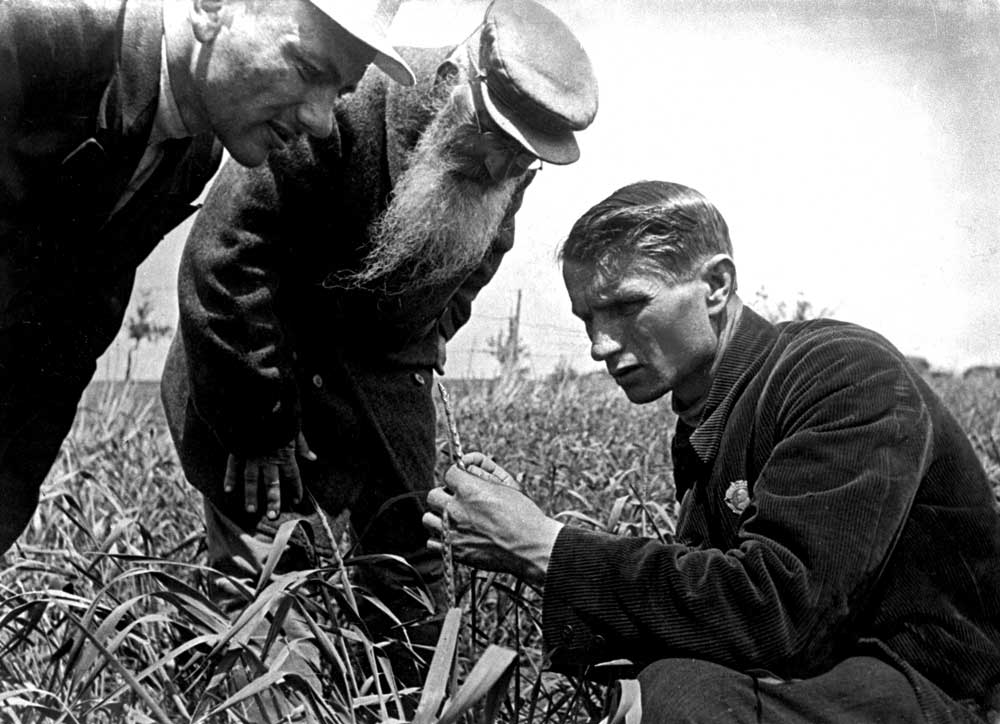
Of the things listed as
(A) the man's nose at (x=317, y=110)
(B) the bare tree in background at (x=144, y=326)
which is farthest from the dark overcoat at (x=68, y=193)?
(B) the bare tree in background at (x=144, y=326)

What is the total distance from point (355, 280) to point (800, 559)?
5.36 ft

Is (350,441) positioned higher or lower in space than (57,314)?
lower

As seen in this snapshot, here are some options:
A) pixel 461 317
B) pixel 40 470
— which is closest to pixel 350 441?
pixel 461 317

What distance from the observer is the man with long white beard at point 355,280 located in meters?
2.77

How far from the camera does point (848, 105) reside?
10.9 ft

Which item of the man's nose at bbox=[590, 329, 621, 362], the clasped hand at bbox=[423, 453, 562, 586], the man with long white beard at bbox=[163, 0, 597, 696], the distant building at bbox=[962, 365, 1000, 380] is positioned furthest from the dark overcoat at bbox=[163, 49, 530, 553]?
the distant building at bbox=[962, 365, 1000, 380]

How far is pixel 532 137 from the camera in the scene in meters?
2.78

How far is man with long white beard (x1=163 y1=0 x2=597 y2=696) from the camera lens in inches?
109

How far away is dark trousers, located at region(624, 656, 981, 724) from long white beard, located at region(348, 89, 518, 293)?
1.51 meters

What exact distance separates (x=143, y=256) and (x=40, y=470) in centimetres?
60

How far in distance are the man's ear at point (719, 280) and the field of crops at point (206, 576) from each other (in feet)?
1.73

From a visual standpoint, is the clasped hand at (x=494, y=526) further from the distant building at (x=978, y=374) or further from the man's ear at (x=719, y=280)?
the distant building at (x=978, y=374)

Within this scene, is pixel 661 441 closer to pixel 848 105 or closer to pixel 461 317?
pixel 461 317

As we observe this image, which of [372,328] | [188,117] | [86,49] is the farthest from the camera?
[372,328]
